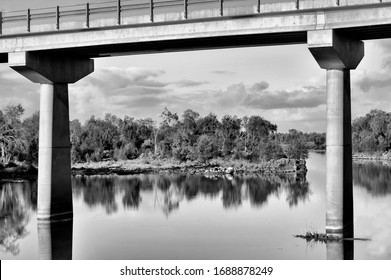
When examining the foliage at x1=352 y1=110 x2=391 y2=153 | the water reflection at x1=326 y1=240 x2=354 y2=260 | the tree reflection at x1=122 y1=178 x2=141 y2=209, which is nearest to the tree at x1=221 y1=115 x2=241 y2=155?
the tree reflection at x1=122 y1=178 x2=141 y2=209

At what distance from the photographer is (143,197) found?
45531 millimetres

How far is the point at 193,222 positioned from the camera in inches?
1292

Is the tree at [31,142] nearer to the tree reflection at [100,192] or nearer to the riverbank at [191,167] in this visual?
the riverbank at [191,167]

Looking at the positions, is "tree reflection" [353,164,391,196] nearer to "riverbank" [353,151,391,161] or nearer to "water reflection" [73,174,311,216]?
"water reflection" [73,174,311,216]

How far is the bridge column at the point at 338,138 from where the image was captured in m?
26.1

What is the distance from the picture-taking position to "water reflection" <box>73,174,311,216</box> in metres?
42.4

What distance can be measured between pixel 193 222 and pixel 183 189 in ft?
61.6

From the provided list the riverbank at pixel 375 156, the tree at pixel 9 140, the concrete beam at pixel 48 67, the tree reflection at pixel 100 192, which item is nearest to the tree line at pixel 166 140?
the tree at pixel 9 140

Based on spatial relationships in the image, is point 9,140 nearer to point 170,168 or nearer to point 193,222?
point 170,168

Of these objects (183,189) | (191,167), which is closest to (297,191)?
(183,189)

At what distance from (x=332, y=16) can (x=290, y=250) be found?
961 cm

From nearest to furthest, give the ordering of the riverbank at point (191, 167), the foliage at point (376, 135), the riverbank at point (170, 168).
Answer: the riverbank at point (170, 168)
the riverbank at point (191, 167)
the foliage at point (376, 135)

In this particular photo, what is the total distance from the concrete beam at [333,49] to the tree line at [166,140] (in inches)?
1754

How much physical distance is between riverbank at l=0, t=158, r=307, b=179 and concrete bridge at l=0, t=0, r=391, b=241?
106 ft
